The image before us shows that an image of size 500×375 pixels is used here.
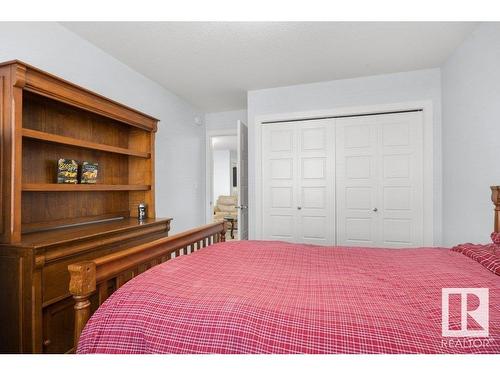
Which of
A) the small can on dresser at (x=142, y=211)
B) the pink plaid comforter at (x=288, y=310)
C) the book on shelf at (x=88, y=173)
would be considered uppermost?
the book on shelf at (x=88, y=173)

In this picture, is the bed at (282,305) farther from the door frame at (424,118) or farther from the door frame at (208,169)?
the door frame at (208,169)

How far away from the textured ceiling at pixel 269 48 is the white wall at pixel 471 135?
8.6 inches

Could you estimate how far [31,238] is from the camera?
1.61 metres

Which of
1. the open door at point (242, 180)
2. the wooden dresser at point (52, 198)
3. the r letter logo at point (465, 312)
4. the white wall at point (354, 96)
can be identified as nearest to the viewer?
the r letter logo at point (465, 312)

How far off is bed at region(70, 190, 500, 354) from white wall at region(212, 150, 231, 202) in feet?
25.1

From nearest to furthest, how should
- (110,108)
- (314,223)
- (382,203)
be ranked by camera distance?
1. (110,108)
2. (382,203)
3. (314,223)

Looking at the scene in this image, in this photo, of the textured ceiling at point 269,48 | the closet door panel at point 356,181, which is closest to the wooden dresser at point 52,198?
the textured ceiling at point 269,48

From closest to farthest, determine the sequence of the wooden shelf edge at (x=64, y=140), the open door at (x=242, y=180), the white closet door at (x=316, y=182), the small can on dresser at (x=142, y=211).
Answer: the wooden shelf edge at (x=64, y=140) < the small can on dresser at (x=142, y=211) < the white closet door at (x=316, y=182) < the open door at (x=242, y=180)

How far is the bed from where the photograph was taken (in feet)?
2.55

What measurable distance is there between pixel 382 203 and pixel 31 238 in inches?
126

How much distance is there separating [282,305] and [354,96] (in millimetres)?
2933

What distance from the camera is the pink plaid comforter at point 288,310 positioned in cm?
77
